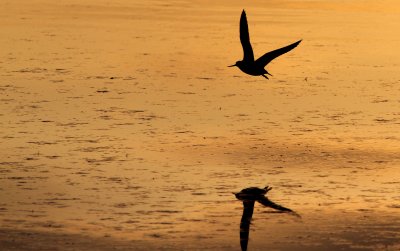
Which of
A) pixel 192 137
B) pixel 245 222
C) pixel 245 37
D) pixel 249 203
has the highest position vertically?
pixel 245 37

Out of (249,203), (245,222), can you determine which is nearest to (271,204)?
(249,203)

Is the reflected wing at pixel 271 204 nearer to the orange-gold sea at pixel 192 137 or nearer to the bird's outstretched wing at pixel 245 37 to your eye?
the orange-gold sea at pixel 192 137

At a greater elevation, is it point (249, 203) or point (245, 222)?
point (249, 203)

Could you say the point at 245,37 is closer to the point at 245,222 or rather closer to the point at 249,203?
the point at 249,203

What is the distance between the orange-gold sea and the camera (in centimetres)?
1145

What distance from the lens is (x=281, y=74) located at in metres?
20.7

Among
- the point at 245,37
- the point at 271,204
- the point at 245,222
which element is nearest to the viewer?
the point at 245,222

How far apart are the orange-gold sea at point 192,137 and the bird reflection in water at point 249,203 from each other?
0.07 m

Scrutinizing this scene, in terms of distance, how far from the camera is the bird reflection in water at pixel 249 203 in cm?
1133

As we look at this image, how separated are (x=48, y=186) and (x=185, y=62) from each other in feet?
30.3

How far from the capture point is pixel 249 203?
1234 cm

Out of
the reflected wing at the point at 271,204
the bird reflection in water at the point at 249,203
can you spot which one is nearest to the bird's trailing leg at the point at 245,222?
Answer: the bird reflection in water at the point at 249,203

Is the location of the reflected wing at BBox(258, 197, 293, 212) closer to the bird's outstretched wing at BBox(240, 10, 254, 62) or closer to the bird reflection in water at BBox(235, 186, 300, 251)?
the bird reflection in water at BBox(235, 186, 300, 251)

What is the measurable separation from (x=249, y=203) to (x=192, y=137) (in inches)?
124
